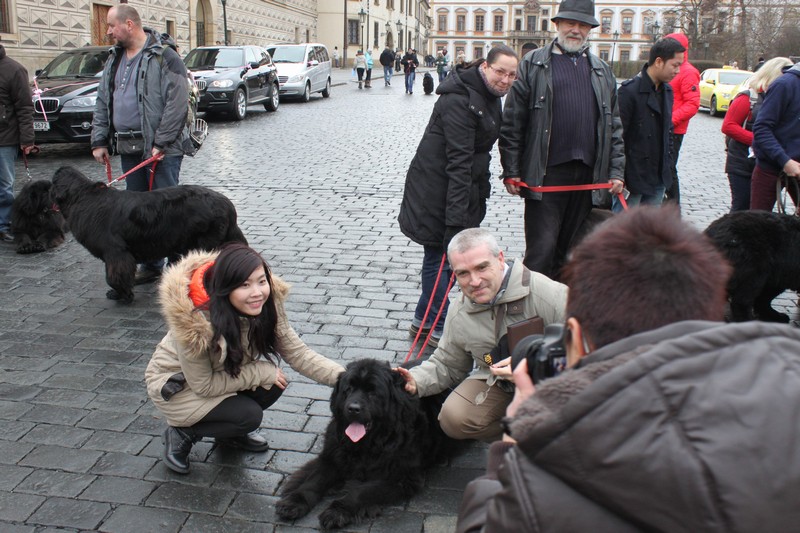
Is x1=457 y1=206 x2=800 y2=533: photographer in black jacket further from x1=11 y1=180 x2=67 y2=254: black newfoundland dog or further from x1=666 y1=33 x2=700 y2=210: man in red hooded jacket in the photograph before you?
x1=11 y1=180 x2=67 y2=254: black newfoundland dog

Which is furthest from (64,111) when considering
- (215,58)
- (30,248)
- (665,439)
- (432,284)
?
(665,439)

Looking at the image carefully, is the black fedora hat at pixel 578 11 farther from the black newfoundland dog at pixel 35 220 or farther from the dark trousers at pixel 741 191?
the black newfoundland dog at pixel 35 220

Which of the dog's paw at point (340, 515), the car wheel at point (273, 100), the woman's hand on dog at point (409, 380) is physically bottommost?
the dog's paw at point (340, 515)

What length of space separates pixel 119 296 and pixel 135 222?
0.66 meters

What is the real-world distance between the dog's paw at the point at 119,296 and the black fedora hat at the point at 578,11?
13.3ft

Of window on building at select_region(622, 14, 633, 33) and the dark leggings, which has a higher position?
window on building at select_region(622, 14, 633, 33)

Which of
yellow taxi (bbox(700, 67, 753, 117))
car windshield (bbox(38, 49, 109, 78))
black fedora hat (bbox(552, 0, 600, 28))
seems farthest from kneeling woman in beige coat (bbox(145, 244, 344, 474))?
yellow taxi (bbox(700, 67, 753, 117))

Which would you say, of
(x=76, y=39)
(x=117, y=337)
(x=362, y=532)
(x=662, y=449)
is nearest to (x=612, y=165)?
(x=362, y=532)

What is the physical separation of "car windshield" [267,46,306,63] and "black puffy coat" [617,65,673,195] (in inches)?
861

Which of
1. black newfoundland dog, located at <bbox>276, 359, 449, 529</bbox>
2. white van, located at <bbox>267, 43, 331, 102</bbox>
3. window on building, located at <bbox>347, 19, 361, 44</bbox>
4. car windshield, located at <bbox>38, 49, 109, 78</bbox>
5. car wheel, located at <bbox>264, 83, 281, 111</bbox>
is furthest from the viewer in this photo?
window on building, located at <bbox>347, 19, 361, 44</bbox>

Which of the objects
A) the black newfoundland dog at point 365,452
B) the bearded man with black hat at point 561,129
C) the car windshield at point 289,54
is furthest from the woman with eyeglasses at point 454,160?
the car windshield at point 289,54

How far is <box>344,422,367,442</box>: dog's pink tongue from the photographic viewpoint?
3.25 metres

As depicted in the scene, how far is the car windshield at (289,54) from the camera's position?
2628cm

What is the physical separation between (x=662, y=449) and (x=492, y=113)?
4.02m
